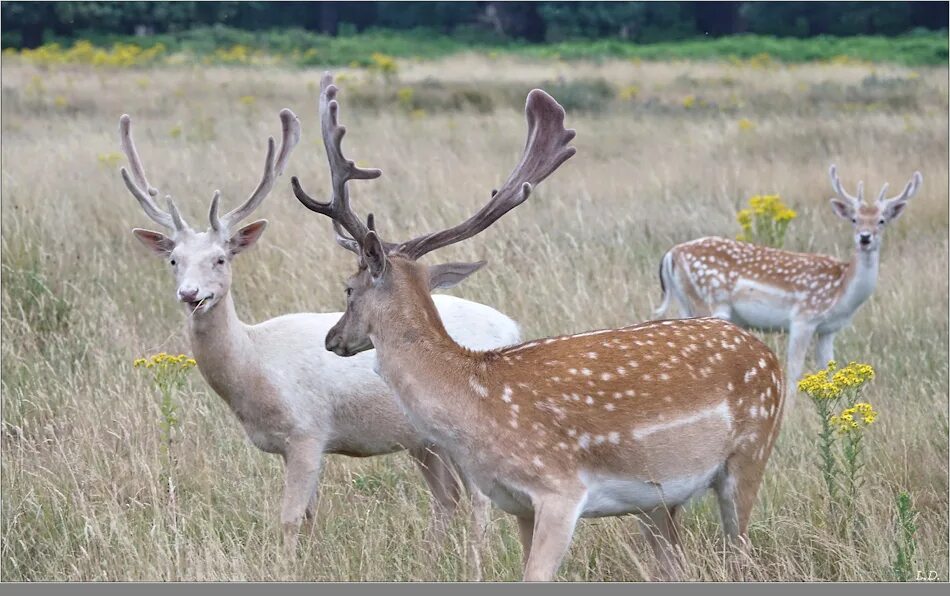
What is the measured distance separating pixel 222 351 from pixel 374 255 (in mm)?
1121

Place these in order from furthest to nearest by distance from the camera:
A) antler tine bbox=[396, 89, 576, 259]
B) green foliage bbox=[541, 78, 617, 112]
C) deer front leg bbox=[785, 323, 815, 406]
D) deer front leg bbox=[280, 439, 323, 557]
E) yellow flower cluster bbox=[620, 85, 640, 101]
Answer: yellow flower cluster bbox=[620, 85, 640, 101] < green foliage bbox=[541, 78, 617, 112] < deer front leg bbox=[785, 323, 815, 406] < deer front leg bbox=[280, 439, 323, 557] < antler tine bbox=[396, 89, 576, 259]

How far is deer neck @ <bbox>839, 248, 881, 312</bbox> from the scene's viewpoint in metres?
7.55

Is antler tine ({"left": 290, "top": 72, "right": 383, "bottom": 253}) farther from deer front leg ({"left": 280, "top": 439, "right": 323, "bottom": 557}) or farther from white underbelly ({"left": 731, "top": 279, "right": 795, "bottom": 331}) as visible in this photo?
white underbelly ({"left": 731, "top": 279, "right": 795, "bottom": 331})

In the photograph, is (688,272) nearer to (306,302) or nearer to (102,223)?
(306,302)

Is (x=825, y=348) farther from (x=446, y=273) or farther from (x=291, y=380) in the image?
(x=446, y=273)

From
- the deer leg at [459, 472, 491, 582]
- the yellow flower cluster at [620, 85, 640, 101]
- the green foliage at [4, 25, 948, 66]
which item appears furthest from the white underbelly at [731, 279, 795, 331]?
the green foliage at [4, 25, 948, 66]

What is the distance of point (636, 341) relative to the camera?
4.09 meters

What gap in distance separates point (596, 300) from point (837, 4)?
28.7 metres

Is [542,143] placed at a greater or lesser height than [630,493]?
greater

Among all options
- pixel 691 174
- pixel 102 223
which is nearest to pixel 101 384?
pixel 102 223

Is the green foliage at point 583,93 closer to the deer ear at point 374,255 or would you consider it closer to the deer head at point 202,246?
the deer head at point 202,246

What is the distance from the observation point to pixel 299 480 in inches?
187

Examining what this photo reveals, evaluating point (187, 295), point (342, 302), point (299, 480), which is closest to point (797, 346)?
point (342, 302)

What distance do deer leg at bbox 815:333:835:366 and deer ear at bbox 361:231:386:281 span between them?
4079mm
